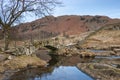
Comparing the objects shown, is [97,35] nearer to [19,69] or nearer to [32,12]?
[32,12]

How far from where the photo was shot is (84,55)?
5669 centimetres

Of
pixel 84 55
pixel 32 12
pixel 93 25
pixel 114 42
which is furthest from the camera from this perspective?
pixel 93 25

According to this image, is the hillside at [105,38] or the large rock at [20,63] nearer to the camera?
the large rock at [20,63]

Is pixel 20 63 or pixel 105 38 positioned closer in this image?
pixel 20 63

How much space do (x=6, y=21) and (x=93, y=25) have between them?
510 ft

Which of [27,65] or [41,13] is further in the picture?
[41,13]

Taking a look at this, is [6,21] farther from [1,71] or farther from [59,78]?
[59,78]

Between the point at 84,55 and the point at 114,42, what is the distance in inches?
2062

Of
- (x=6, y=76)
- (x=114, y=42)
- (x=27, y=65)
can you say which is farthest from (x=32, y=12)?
(x=114, y=42)

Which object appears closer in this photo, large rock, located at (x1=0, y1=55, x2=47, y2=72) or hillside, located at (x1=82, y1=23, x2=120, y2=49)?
large rock, located at (x1=0, y1=55, x2=47, y2=72)

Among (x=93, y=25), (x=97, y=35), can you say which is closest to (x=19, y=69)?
(x=97, y=35)

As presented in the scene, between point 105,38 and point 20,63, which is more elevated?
point 105,38

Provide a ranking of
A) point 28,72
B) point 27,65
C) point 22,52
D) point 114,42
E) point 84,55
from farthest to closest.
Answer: point 114,42 → point 84,55 → point 22,52 → point 27,65 → point 28,72

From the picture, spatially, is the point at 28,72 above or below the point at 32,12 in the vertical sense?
Answer: below
